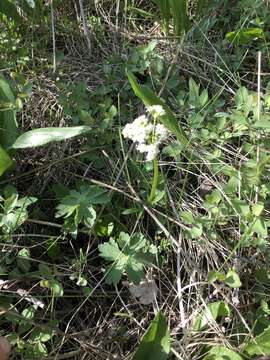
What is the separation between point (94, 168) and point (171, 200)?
0.22 meters

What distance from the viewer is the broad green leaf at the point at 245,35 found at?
159 centimetres

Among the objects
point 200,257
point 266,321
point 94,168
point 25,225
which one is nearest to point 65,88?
point 94,168

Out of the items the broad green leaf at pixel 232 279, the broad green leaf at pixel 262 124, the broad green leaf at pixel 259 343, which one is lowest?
the broad green leaf at pixel 259 343

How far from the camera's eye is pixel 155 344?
1.04m

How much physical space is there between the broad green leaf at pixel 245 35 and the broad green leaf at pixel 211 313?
0.81m

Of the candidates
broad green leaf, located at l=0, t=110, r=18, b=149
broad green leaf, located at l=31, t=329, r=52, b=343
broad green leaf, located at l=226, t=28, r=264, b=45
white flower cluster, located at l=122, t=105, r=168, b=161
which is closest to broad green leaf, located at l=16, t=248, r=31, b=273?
broad green leaf, located at l=31, t=329, r=52, b=343

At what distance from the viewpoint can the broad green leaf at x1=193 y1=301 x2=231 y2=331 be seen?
1.12m

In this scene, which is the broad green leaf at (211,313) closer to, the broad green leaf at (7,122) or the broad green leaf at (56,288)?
the broad green leaf at (56,288)

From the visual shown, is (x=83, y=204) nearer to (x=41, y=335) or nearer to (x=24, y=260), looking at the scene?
(x=24, y=260)

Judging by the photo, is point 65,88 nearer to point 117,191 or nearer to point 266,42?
point 117,191

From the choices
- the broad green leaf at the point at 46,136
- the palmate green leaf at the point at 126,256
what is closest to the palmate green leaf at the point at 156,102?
the broad green leaf at the point at 46,136

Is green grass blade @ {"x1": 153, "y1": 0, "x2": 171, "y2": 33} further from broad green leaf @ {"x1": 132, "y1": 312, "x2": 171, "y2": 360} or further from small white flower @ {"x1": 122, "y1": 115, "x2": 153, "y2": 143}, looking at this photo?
broad green leaf @ {"x1": 132, "y1": 312, "x2": 171, "y2": 360}

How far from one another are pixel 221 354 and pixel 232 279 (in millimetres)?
148

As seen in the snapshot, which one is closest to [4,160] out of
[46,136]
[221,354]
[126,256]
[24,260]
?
[46,136]
